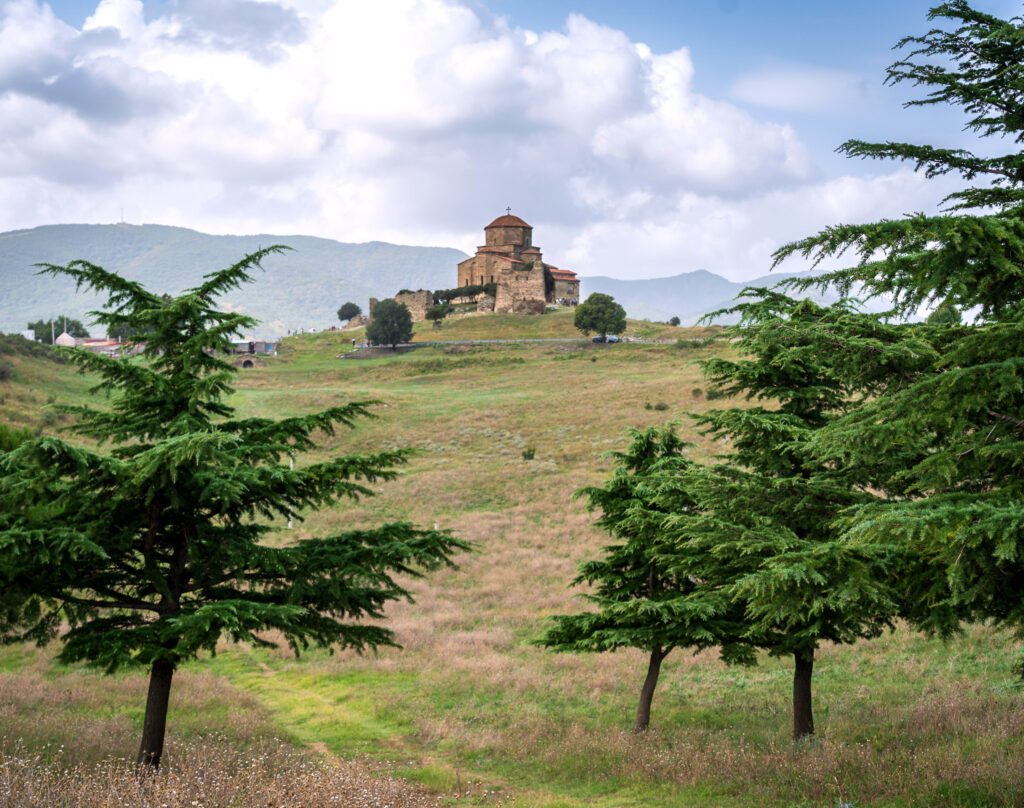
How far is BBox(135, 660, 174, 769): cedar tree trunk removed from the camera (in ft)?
34.5

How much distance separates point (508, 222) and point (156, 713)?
149m

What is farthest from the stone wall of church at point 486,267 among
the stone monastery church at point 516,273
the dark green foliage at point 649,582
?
the dark green foliage at point 649,582

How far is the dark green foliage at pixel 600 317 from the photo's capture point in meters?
107

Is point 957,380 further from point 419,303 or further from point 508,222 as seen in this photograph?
point 508,222

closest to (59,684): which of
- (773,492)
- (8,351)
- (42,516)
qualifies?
(42,516)

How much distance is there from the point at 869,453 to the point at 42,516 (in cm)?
995

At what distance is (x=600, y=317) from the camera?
10706cm

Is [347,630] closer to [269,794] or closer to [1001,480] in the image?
[269,794]

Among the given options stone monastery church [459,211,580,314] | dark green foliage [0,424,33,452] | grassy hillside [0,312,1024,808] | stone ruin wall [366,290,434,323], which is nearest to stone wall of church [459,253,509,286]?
stone monastery church [459,211,580,314]

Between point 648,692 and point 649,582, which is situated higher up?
point 649,582

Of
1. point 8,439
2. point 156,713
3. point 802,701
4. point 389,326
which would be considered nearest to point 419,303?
point 389,326

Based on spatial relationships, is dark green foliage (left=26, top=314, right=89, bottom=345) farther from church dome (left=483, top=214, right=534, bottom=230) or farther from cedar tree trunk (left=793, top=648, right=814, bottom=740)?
cedar tree trunk (left=793, top=648, right=814, bottom=740)

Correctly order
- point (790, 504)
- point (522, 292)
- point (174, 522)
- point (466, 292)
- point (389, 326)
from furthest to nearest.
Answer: point (466, 292)
point (522, 292)
point (389, 326)
point (174, 522)
point (790, 504)

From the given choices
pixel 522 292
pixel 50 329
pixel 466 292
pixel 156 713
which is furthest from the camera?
pixel 466 292
